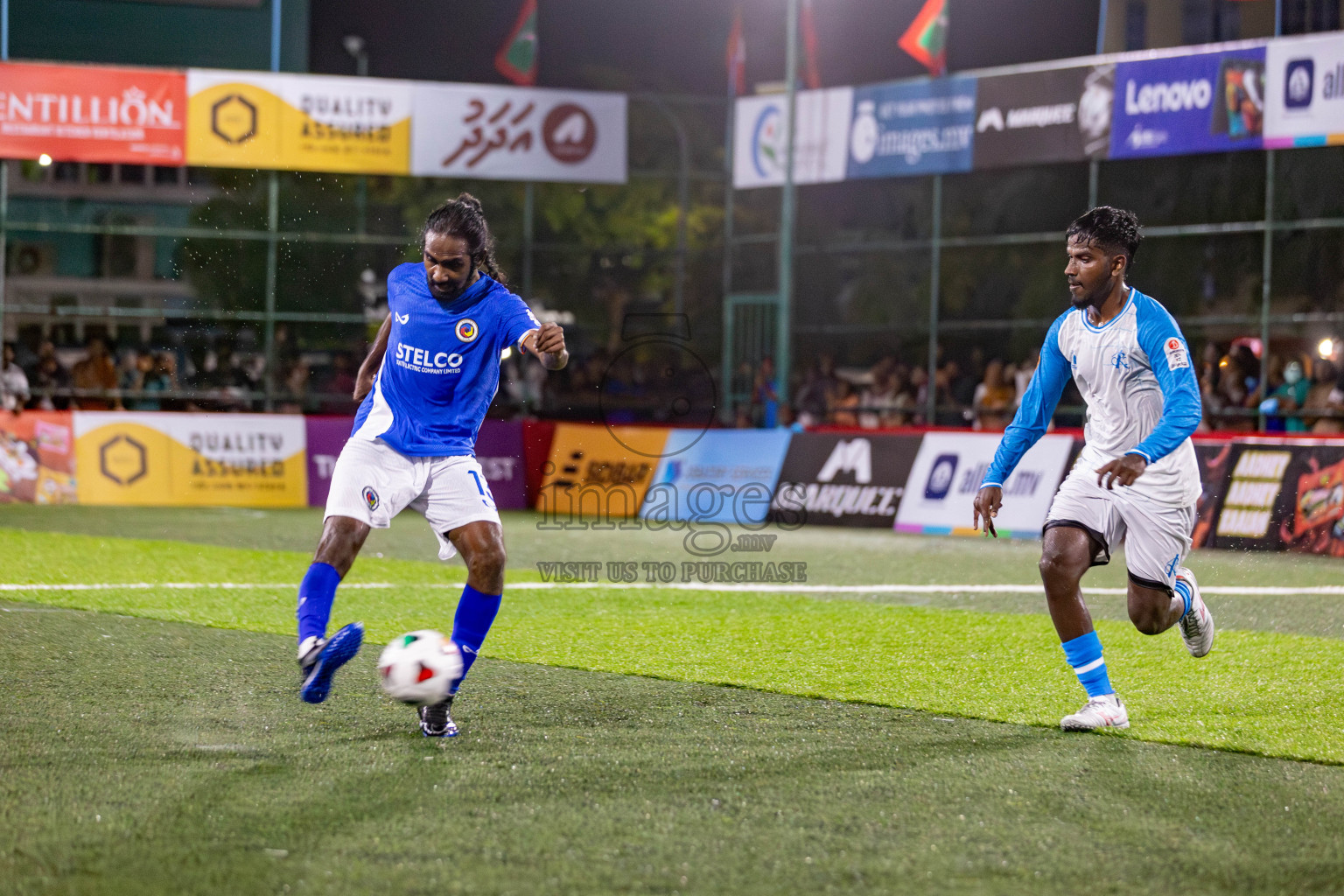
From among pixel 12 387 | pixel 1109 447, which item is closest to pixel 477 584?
pixel 1109 447

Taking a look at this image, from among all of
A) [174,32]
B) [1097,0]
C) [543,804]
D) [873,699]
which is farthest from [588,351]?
[543,804]

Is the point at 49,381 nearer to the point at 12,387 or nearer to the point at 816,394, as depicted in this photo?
the point at 12,387

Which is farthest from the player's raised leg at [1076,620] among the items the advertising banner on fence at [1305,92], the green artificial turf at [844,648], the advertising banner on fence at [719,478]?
the advertising banner on fence at [1305,92]

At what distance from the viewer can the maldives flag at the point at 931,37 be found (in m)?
24.2

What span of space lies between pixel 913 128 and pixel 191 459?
38.8 ft

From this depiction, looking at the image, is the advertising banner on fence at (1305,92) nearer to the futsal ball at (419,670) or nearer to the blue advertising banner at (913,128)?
the blue advertising banner at (913,128)

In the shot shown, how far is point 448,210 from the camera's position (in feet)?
19.4

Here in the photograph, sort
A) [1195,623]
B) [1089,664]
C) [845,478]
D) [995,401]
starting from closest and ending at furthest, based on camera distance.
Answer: [1089,664] < [1195,623] < [845,478] < [995,401]

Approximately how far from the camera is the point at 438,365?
19.2ft

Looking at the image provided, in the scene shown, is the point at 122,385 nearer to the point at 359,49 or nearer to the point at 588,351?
the point at 588,351

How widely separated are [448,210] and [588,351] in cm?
2212

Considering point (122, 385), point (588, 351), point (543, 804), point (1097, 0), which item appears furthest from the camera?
point (1097, 0)

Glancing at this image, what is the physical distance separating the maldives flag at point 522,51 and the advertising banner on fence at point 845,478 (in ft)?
41.7

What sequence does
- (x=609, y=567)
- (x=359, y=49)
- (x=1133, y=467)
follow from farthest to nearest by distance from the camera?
(x=359, y=49) → (x=609, y=567) → (x=1133, y=467)
